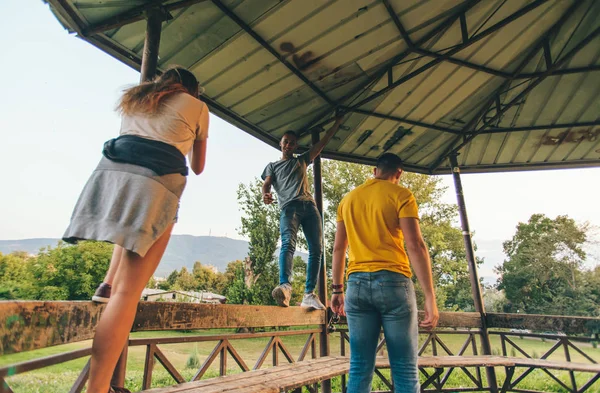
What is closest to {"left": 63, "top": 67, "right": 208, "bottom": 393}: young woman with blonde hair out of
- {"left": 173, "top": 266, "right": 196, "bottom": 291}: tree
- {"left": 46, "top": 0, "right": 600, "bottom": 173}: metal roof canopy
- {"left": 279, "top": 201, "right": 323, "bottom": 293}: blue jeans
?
{"left": 46, "top": 0, "right": 600, "bottom": 173}: metal roof canopy

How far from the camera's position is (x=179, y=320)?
2244 mm

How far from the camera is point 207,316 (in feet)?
8.22

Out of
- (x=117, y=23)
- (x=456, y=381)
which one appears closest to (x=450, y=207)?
(x=456, y=381)

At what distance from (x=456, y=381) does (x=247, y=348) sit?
13196mm

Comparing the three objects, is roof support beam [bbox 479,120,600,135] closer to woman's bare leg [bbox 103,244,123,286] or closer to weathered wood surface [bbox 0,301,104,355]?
woman's bare leg [bbox 103,244,123,286]

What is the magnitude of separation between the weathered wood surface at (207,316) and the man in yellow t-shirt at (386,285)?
111 centimetres

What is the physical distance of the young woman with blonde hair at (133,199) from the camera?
1.10 m

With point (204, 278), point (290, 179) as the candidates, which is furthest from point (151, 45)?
point (204, 278)

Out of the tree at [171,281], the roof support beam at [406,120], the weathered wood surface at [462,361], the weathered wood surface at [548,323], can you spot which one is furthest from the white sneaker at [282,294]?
the tree at [171,281]

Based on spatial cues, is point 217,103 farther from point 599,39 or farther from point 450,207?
point 450,207

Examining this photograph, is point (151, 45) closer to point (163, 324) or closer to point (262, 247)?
point (163, 324)

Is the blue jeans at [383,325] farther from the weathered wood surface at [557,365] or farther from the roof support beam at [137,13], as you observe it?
the weathered wood surface at [557,365]

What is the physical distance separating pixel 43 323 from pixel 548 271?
1461 inches

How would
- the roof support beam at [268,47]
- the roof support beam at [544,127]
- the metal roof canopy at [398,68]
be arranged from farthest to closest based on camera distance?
→ 1. the roof support beam at [544,127]
2. the metal roof canopy at [398,68]
3. the roof support beam at [268,47]
